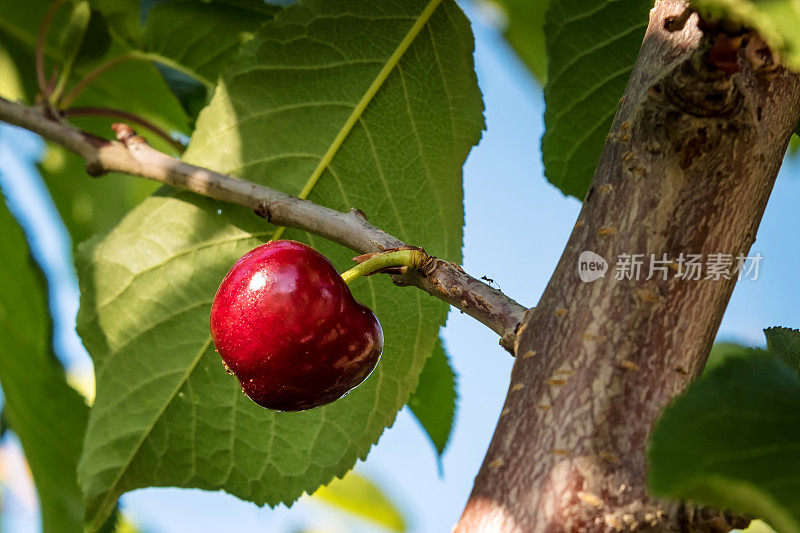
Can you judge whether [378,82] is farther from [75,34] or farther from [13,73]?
[13,73]

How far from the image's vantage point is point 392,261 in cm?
91

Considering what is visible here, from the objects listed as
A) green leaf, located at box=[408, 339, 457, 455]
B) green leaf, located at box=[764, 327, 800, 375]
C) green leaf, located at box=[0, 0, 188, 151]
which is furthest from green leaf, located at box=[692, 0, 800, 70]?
green leaf, located at box=[0, 0, 188, 151]

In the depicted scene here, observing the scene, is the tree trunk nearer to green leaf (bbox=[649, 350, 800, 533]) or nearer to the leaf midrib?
green leaf (bbox=[649, 350, 800, 533])

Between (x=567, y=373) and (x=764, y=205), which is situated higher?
(x=764, y=205)

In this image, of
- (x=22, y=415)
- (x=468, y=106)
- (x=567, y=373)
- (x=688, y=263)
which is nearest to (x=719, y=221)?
(x=688, y=263)

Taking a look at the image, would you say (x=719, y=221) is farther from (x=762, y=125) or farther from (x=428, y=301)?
(x=428, y=301)

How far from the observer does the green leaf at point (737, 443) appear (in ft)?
1.88

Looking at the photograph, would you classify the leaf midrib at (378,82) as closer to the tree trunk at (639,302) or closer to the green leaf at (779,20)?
the tree trunk at (639,302)

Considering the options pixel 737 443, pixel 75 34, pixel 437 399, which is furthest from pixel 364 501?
pixel 737 443

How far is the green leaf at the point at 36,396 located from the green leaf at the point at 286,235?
0.26 m

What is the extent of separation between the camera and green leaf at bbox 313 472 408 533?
286cm

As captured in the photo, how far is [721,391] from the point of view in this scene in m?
0.62

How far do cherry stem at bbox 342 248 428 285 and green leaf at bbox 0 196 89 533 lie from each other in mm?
930

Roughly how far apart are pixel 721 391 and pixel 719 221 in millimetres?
240
